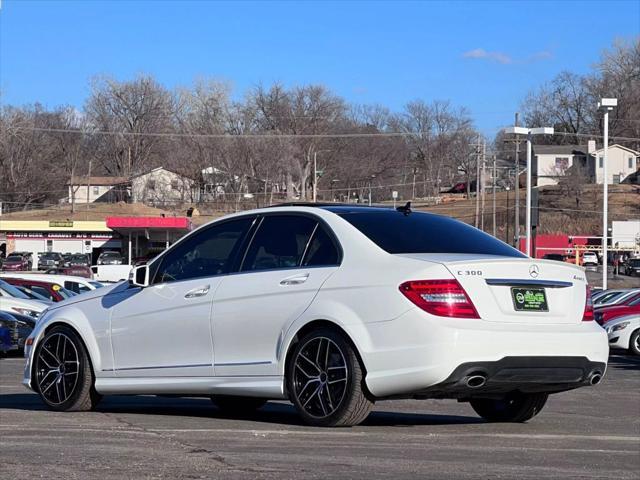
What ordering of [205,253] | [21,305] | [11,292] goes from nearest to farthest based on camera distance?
[205,253]
[21,305]
[11,292]

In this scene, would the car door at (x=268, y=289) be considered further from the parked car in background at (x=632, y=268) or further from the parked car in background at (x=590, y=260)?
the parked car in background at (x=590, y=260)

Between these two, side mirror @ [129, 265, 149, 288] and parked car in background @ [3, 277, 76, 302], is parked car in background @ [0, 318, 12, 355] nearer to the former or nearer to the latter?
parked car in background @ [3, 277, 76, 302]

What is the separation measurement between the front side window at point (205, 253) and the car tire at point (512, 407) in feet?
7.31

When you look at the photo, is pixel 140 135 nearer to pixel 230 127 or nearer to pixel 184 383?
pixel 230 127

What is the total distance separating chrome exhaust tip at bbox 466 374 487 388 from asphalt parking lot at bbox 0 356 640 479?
39 centimetres

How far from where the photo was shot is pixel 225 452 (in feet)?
21.5

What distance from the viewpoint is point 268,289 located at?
796cm

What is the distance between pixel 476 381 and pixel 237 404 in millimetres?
2608

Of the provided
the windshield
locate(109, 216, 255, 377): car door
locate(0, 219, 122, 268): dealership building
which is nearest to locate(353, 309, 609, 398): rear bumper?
locate(109, 216, 255, 377): car door

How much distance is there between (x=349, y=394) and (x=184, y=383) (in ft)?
5.38

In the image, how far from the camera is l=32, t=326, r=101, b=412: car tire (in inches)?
356

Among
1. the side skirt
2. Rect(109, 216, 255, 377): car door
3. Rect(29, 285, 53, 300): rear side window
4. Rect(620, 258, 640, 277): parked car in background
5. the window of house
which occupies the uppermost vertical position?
the window of house

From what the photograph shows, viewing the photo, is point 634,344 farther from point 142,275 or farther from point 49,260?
point 49,260

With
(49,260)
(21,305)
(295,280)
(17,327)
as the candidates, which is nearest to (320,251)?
(295,280)
